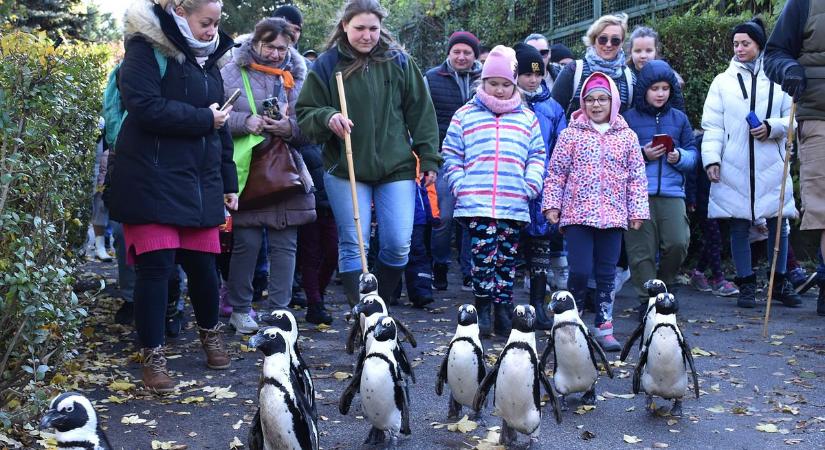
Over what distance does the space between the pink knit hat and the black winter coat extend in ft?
7.82

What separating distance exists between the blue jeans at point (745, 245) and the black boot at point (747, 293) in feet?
0.16

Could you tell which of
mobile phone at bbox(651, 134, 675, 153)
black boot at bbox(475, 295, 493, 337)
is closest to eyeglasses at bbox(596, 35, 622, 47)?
mobile phone at bbox(651, 134, 675, 153)

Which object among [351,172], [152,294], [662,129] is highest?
[662,129]

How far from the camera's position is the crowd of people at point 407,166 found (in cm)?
543

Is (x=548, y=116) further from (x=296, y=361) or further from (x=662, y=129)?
(x=296, y=361)

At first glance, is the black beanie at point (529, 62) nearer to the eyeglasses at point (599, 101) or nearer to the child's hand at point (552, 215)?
the eyeglasses at point (599, 101)

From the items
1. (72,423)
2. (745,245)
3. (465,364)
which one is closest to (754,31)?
(745,245)

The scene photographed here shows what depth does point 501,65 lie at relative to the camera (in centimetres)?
694

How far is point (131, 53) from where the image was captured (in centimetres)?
537

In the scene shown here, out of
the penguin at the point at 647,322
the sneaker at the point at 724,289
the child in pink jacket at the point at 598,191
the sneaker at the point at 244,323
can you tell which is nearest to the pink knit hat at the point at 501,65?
the child in pink jacket at the point at 598,191

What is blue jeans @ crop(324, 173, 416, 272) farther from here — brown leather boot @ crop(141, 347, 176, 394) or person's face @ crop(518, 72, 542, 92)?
person's face @ crop(518, 72, 542, 92)

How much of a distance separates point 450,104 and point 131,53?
177 inches

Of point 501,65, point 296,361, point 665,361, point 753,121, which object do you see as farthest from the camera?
point 753,121

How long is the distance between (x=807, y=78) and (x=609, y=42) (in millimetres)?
1989
